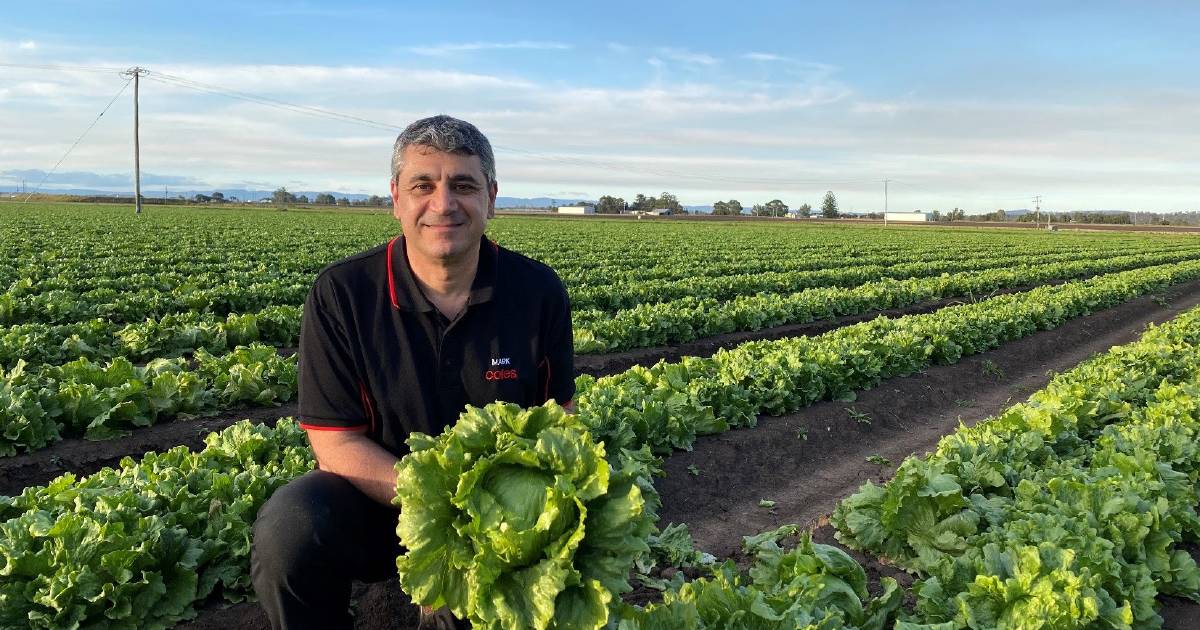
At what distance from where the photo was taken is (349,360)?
3.70 meters

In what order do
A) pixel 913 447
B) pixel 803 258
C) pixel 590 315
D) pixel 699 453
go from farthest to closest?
pixel 803 258, pixel 590 315, pixel 913 447, pixel 699 453

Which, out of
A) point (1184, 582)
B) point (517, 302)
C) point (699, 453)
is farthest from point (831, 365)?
point (517, 302)

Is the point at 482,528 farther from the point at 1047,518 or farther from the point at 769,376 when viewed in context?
the point at 769,376

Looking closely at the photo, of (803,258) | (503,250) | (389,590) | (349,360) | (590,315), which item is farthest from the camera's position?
(803,258)

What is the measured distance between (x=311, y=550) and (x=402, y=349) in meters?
0.96

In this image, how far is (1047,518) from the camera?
4523 mm

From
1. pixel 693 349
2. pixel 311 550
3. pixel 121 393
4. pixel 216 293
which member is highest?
pixel 216 293

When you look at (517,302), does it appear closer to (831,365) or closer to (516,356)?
(516,356)

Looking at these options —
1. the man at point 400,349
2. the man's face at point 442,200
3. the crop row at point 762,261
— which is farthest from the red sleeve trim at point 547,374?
the crop row at point 762,261

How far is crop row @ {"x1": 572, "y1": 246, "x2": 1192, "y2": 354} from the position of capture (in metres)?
13.0

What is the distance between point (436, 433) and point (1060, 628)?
309 cm

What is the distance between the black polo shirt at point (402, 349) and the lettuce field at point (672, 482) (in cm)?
81

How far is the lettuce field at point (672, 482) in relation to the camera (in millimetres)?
2775

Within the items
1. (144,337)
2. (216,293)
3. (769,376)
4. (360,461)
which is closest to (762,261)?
(216,293)
